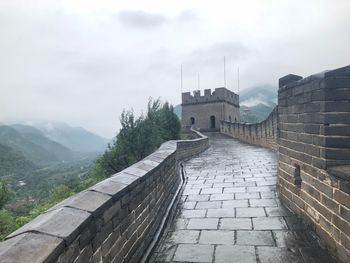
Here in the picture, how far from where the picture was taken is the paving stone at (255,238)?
3.64m

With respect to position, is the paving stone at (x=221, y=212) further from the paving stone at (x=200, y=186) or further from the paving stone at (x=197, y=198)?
the paving stone at (x=200, y=186)

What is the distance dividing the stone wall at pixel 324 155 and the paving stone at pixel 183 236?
139cm

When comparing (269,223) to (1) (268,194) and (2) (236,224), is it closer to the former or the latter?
(2) (236,224)

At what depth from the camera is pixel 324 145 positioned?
348 centimetres

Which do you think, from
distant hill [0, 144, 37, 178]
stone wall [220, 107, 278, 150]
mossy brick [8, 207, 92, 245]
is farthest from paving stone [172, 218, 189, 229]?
distant hill [0, 144, 37, 178]

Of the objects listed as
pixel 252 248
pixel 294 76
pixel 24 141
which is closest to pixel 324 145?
pixel 252 248

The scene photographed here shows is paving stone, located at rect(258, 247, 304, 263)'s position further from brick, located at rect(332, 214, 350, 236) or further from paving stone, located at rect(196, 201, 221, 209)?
paving stone, located at rect(196, 201, 221, 209)

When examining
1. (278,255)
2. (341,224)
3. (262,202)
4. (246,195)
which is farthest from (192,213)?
(341,224)

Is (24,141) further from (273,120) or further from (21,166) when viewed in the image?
(273,120)

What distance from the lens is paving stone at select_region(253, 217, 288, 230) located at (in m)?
4.11

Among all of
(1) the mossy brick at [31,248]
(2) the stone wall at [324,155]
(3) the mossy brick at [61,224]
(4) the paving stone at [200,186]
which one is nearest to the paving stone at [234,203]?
(2) the stone wall at [324,155]

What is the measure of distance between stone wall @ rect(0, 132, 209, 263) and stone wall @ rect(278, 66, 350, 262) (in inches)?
76.2

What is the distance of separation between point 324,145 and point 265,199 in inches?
84.7

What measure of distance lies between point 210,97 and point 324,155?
119ft
